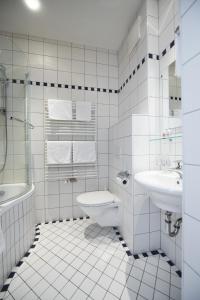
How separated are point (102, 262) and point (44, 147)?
145cm

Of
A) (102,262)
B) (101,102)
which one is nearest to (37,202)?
(102,262)

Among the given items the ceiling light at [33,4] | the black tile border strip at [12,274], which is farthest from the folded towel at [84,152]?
the ceiling light at [33,4]

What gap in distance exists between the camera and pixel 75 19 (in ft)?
5.81

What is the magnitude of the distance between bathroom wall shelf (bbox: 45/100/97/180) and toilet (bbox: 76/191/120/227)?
42 cm

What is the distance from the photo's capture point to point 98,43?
2.17 metres

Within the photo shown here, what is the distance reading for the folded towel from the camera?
→ 6.77 feet

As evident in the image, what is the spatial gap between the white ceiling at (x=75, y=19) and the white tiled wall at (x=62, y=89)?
137 mm

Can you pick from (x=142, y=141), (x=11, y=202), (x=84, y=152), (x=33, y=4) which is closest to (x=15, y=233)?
(x=11, y=202)

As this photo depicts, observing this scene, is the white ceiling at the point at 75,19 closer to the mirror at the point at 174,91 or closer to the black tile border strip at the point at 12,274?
the mirror at the point at 174,91

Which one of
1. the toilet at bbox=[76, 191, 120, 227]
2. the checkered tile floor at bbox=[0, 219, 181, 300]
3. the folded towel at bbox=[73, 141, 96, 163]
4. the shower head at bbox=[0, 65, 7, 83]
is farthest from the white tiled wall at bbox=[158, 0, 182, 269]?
the shower head at bbox=[0, 65, 7, 83]

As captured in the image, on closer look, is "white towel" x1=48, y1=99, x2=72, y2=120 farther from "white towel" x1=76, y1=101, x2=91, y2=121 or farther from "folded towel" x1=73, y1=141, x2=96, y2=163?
"folded towel" x1=73, y1=141, x2=96, y2=163

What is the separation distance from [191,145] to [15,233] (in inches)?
60.1

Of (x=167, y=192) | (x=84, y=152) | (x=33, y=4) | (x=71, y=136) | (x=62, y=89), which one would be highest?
(x=33, y=4)

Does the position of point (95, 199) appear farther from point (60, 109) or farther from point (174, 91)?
point (174, 91)
